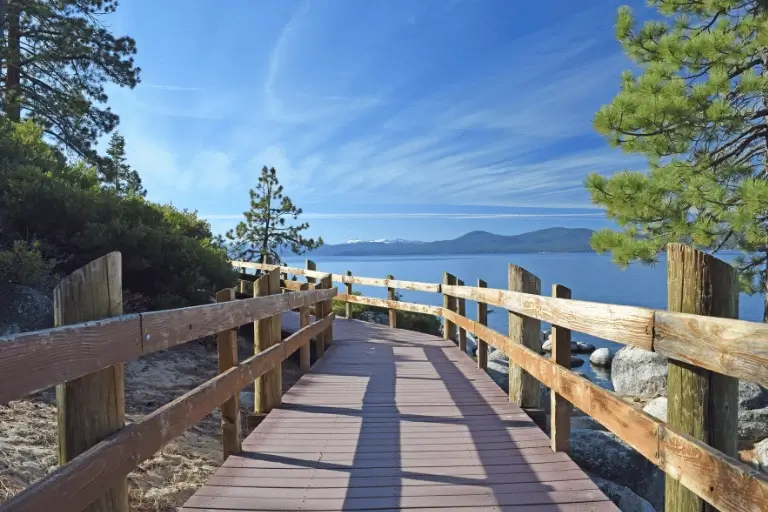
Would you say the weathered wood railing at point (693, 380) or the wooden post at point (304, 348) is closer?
the weathered wood railing at point (693, 380)

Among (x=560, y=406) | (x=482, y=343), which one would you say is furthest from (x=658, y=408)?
(x=560, y=406)

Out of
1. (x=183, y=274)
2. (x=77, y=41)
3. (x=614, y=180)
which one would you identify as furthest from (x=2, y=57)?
(x=614, y=180)

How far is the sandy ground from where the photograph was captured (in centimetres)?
363

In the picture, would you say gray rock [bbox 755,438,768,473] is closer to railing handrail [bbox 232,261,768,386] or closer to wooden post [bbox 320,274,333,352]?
wooden post [bbox 320,274,333,352]

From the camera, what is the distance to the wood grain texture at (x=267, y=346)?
181 inches

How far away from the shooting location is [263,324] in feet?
15.1

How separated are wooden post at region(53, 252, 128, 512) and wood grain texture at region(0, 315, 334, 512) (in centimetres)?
7

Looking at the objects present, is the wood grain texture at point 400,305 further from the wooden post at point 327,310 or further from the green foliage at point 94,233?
the green foliage at point 94,233

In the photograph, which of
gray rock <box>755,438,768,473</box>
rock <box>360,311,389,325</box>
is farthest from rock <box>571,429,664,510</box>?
rock <box>360,311,389,325</box>

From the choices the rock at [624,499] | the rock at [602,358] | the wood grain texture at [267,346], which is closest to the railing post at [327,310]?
the wood grain texture at [267,346]

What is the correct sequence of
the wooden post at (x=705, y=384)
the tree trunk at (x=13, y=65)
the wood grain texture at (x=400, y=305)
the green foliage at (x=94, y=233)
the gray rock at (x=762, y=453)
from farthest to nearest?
1. the tree trunk at (x=13, y=65)
2. the wood grain texture at (x=400, y=305)
3. the gray rock at (x=762, y=453)
4. the green foliage at (x=94, y=233)
5. the wooden post at (x=705, y=384)

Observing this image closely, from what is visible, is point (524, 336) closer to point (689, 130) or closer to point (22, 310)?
point (22, 310)

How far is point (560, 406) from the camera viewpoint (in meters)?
3.63

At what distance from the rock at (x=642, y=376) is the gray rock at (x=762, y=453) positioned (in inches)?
120
